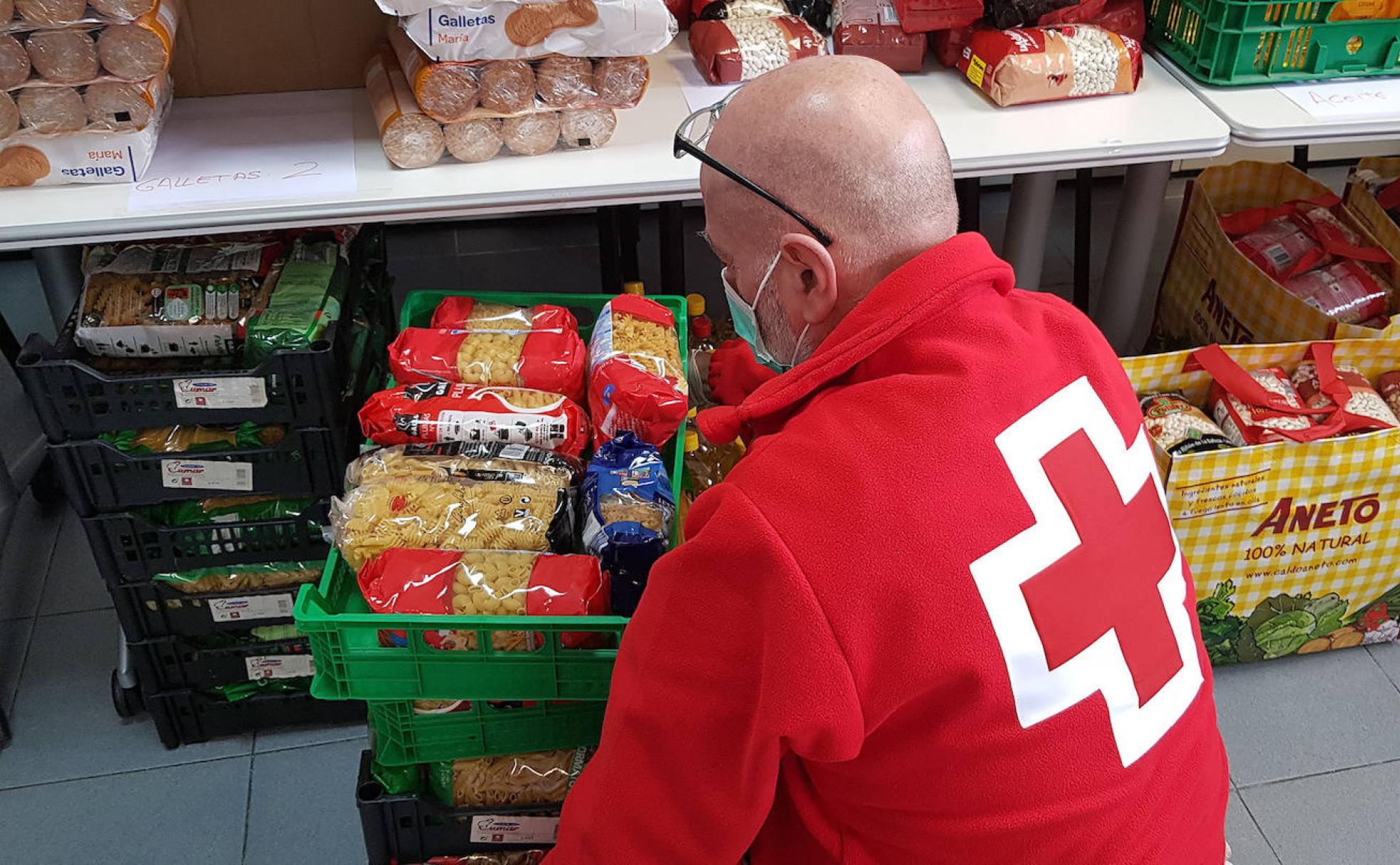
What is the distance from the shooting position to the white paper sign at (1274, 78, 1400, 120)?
2182mm

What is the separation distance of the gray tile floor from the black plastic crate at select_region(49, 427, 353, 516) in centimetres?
59

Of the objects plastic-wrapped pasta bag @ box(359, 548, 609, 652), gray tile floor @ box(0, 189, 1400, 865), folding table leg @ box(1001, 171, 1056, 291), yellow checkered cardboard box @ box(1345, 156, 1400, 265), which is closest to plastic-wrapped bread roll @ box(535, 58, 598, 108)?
plastic-wrapped pasta bag @ box(359, 548, 609, 652)

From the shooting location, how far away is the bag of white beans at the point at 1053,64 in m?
2.20

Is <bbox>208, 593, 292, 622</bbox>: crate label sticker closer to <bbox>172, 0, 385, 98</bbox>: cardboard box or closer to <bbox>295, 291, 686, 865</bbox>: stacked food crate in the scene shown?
<bbox>295, 291, 686, 865</bbox>: stacked food crate

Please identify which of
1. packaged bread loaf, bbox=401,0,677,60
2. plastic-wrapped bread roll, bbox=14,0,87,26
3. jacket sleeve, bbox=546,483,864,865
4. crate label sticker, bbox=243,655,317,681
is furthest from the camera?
crate label sticker, bbox=243,655,317,681

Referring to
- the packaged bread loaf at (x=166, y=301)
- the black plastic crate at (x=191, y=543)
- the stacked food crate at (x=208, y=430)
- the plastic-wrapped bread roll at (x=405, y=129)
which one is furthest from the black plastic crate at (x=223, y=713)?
the plastic-wrapped bread roll at (x=405, y=129)

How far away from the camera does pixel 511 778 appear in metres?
1.71

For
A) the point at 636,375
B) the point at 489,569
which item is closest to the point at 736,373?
the point at 636,375

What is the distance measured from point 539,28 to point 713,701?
121cm

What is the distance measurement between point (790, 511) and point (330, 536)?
2.78 ft

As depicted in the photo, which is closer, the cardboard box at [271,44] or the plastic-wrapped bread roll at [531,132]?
the plastic-wrapped bread roll at [531,132]

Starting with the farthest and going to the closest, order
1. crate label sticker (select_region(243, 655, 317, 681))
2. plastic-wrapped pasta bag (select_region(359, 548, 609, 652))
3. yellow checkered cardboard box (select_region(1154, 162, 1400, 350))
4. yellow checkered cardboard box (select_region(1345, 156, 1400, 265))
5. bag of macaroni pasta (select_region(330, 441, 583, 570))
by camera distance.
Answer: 1. yellow checkered cardboard box (select_region(1345, 156, 1400, 265))
2. yellow checkered cardboard box (select_region(1154, 162, 1400, 350))
3. crate label sticker (select_region(243, 655, 317, 681))
4. bag of macaroni pasta (select_region(330, 441, 583, 570))
5. plastic-wrapped pasta bag (select_region(359, 548, 609, 652))

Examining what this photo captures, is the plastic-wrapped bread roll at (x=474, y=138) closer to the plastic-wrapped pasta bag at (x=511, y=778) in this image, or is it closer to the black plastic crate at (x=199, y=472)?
the black plastic crate at (x=199, y=472)

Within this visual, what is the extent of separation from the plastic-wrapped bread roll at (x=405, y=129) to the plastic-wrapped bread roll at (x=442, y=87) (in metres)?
0.03
